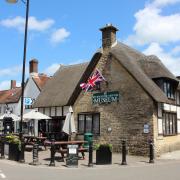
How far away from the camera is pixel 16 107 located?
48.0 metres

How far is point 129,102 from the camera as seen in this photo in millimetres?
24484

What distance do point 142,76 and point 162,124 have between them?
10.8 feet

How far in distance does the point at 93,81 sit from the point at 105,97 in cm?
156

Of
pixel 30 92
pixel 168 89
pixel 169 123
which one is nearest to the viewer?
pixel 169 123

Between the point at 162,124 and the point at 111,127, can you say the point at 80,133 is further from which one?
the point at 162,124

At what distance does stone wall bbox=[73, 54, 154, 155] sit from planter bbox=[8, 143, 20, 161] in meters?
7.85

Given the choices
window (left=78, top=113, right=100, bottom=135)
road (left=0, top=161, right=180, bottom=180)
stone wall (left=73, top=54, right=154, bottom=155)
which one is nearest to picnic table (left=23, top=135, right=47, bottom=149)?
window (left=78, top=113, right=100, bottom=135)

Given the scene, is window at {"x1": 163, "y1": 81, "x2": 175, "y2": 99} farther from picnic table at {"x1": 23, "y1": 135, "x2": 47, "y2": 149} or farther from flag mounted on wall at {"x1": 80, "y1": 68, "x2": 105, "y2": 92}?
picnic table at {"x1": 23, "y1": 135, "x2": 47, "y2": 149}

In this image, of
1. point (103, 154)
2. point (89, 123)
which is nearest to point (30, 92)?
point (89, 123)

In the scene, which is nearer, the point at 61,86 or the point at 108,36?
the point at 108,36

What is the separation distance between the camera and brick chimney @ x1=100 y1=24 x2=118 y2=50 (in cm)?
2645

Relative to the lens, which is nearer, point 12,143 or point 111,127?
point 12,143

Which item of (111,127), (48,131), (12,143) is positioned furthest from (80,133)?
(12,143)

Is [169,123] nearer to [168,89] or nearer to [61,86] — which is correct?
[168,89]
